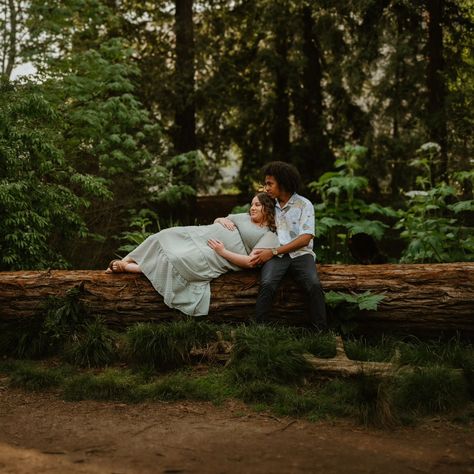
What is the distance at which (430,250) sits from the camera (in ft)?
26.2

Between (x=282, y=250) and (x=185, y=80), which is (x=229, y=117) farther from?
(x=282, y=250)

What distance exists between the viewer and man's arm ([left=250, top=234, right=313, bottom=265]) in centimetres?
602

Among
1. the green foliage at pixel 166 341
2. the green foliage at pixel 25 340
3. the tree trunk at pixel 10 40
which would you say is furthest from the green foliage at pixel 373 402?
the tree trunk at pixel 10 40

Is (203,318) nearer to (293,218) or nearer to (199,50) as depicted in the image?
(293,218)

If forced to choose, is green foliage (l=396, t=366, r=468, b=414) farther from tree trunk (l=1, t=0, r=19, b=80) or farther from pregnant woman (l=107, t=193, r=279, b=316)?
tree trunk (l=1, t=0, r=19, b=80)

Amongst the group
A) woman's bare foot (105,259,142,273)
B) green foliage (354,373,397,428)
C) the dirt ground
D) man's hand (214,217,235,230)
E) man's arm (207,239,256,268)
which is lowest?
the dirt ground

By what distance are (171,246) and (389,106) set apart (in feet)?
36.3

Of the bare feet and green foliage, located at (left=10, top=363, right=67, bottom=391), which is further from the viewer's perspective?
the bare feet

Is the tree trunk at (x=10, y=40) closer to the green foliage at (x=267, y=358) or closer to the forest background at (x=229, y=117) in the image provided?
the forest background at (x=229, y=117)

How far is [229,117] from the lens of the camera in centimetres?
1770

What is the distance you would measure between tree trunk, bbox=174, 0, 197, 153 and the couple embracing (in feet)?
34.2

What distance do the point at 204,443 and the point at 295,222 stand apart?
2861mm

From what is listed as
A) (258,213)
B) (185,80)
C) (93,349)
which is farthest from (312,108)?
(93,349)

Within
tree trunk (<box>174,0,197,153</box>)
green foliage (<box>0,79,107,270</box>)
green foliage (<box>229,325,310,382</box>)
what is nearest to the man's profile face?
green foliage (<box>229,325,310,382</box>)
